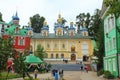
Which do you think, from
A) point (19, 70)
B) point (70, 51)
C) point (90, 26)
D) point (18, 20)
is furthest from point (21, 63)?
point (90, 26)

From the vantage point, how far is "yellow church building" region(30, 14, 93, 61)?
295 ft

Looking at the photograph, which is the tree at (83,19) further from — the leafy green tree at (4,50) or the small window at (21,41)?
the leafy green tree at (4,50)

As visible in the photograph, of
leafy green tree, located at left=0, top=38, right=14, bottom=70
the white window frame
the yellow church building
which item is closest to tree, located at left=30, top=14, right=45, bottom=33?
the yellow church building

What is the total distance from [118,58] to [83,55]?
2094 inches

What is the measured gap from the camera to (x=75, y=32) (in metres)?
91.6

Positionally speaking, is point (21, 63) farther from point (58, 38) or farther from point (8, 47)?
point (58, 38)

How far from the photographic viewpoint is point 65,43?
90.6 meters

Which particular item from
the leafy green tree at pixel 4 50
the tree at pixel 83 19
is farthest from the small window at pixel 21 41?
the leafy green tree at pixel 4 50

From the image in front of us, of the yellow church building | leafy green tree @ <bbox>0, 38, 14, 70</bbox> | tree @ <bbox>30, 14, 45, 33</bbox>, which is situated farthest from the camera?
tree @ <bbox>30, 14, 45, 33</bbox>

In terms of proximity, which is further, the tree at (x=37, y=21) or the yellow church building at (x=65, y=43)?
the tree at (x=37, y=21)

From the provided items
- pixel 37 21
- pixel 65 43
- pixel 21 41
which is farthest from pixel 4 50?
pixel 37 21

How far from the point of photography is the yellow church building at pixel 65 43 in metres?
89.9

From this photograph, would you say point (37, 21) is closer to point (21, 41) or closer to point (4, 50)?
point (21, 41)

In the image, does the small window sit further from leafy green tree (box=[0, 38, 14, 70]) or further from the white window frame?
leafy green tree (box=[0, 38, 14, 70])
